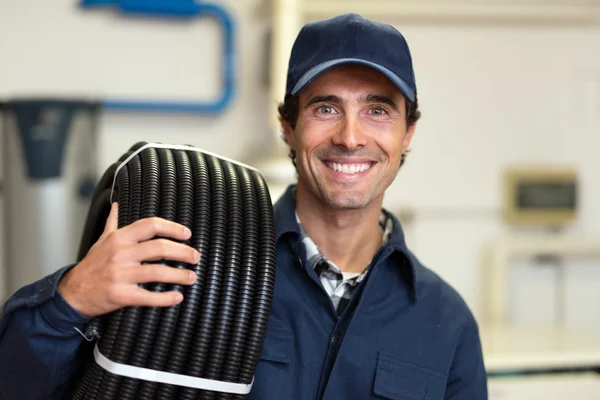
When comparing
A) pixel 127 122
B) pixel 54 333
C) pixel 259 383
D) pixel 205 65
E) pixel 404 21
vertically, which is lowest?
pixel 259 383

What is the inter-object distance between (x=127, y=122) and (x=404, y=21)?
48.3 inches

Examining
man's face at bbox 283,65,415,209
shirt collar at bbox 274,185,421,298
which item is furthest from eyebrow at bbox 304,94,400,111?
shirt collar at bbox 274,185,421,298

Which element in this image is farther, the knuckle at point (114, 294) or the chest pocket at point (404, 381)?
the chest pocket at point (404, 381)

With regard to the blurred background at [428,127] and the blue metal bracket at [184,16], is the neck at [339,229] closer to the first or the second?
the blurred background at [428,127]

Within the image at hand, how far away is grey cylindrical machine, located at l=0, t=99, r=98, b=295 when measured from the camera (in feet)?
8.84

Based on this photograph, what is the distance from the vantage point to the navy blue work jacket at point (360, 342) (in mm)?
1330

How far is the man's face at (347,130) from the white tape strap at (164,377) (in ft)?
1.33

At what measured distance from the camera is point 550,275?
3301 mm

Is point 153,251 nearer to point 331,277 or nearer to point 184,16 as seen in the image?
point 331,277

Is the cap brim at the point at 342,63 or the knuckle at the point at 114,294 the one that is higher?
the cap brim at the point at 342,63

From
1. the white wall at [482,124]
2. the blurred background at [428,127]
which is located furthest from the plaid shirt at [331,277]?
the white wall at [482,124]

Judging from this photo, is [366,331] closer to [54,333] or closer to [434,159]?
[54,333]

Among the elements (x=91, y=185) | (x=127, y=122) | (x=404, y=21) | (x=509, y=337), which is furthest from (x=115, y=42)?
(x=509, y=337)

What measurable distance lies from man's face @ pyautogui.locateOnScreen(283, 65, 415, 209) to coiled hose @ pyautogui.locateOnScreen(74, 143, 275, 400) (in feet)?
0.57
